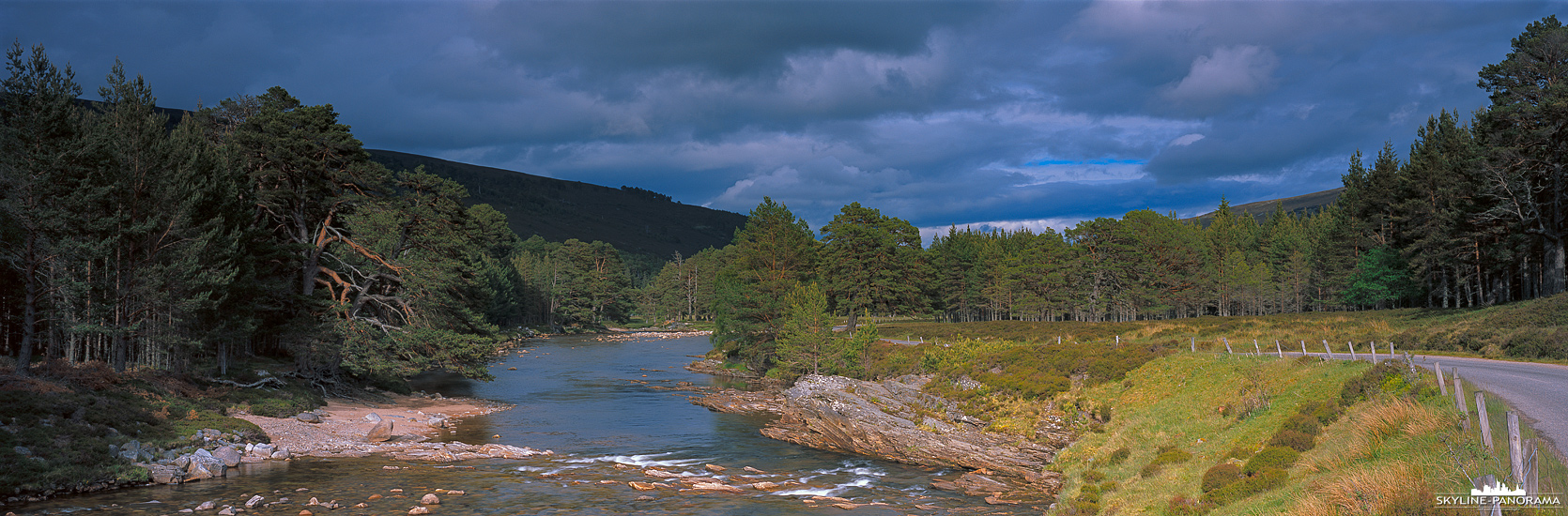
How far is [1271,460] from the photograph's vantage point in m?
17.5

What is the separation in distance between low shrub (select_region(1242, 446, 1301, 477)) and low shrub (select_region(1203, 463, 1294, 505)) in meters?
0.31

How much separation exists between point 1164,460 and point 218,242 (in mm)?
40694

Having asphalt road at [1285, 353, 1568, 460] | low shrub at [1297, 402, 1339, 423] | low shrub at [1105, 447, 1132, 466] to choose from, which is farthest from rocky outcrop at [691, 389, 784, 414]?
asphalt road at [1285, 353, 1568, 460]

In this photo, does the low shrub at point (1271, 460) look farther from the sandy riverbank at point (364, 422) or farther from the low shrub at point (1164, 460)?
the sandy riverbank at point (364, 422)

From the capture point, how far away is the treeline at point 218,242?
28.3m

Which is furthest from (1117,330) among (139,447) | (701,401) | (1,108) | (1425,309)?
(1,108)

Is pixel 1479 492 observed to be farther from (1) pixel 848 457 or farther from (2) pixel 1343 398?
(1) pixel 848 457

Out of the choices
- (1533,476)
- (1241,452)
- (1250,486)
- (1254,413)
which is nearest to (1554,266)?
(1254,413)

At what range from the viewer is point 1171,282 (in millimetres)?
90062

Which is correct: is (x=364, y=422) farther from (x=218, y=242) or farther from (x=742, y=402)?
(x=742, y=402)

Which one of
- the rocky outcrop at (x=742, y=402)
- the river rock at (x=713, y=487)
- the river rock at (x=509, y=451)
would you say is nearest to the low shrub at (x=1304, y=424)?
the river rock at (x=713, y=487)

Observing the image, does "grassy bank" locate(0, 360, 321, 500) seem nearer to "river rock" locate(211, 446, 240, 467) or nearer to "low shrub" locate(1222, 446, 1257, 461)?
"river rock" locate(211, 446, 240, 467)

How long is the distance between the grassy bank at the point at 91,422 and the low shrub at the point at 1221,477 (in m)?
32.4

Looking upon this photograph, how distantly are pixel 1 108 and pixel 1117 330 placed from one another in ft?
224
